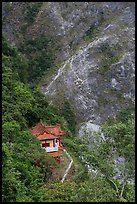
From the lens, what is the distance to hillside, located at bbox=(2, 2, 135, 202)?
23536 mm

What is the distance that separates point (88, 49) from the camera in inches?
1768

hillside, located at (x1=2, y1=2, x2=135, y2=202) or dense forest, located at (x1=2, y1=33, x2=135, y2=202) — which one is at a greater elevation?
hillside, located at (x1=2, y1=2, x2=135, y2=202)

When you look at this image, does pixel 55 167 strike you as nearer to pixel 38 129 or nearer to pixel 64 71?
pixel 38 129

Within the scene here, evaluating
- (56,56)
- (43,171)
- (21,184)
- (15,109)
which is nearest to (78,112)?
(56,56)

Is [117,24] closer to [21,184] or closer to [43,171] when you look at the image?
[43,171]

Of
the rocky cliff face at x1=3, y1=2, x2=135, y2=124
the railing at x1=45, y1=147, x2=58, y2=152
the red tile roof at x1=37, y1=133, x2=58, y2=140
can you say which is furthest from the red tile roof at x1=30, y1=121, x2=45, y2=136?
the rocky cliff face at x1=3, y1=2, x2=135, y2=124

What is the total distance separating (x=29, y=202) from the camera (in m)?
14.9

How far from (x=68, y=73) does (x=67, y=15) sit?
26.7 feet

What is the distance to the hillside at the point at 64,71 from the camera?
23536 millimetres

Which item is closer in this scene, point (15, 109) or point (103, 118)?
point (15, 109)

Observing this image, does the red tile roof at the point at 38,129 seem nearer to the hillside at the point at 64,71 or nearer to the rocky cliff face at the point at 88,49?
the hillside at the point at 64,71

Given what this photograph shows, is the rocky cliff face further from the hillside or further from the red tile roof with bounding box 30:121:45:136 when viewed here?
the red tile roof with bounding box 30:121:45:136

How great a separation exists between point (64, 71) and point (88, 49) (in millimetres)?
3613

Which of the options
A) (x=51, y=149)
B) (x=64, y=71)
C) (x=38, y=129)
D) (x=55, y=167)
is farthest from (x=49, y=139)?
(x=64, y=71)
